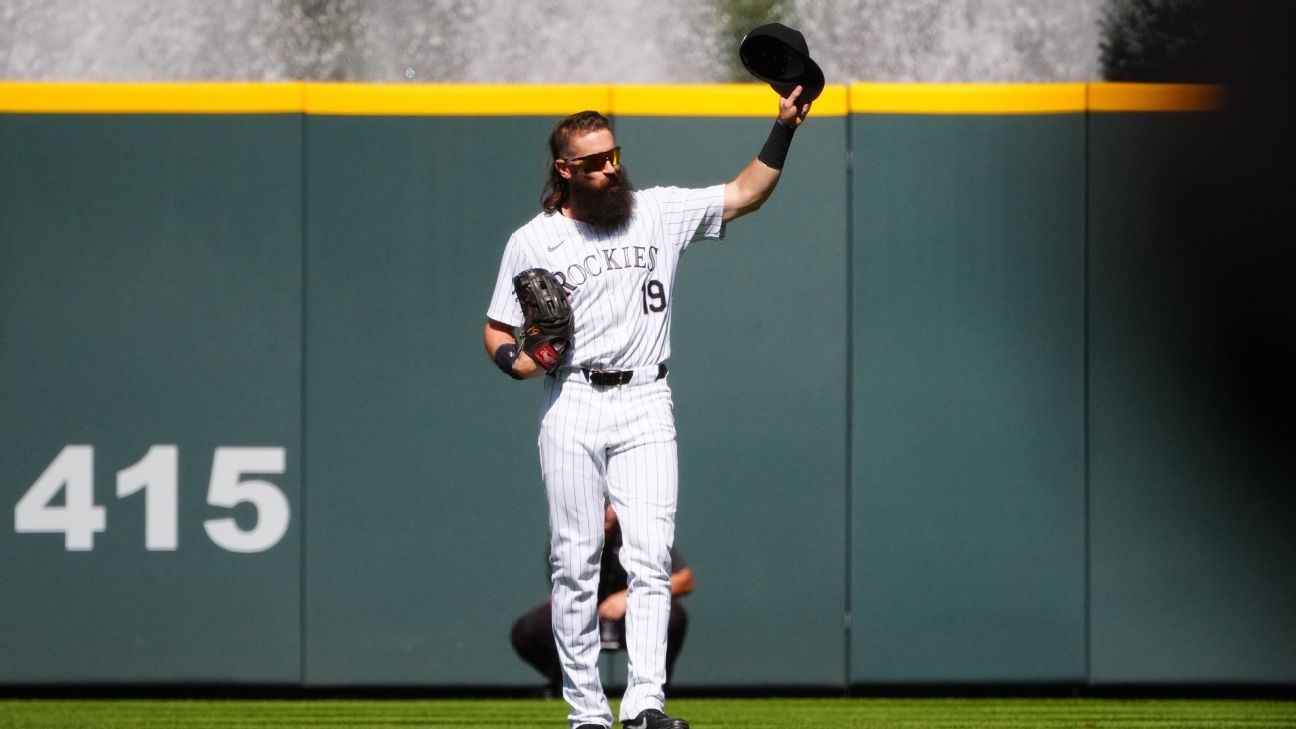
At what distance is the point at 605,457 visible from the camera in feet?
12.1

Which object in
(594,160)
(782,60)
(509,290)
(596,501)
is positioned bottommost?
(596,501)

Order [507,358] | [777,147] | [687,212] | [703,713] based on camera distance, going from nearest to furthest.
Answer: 1. [507,358]
2. [777,147]
3. [687,212]
4. [703,713]

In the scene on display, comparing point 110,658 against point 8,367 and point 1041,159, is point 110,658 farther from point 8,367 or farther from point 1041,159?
point 1041,159

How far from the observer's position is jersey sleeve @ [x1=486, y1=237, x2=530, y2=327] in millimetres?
3752

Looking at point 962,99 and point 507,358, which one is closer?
point 507,358

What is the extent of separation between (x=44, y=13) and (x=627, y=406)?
11.9 feet

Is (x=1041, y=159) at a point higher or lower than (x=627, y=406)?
higher

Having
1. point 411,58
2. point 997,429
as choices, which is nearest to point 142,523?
point 411,58

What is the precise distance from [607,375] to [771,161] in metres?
0.66

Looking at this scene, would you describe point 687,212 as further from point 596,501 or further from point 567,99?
point 567,99

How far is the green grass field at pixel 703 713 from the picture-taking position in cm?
483

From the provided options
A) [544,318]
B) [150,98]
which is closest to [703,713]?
[544,318]

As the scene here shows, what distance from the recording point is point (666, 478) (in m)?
3.65

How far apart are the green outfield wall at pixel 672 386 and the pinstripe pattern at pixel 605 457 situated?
6.00 feet
